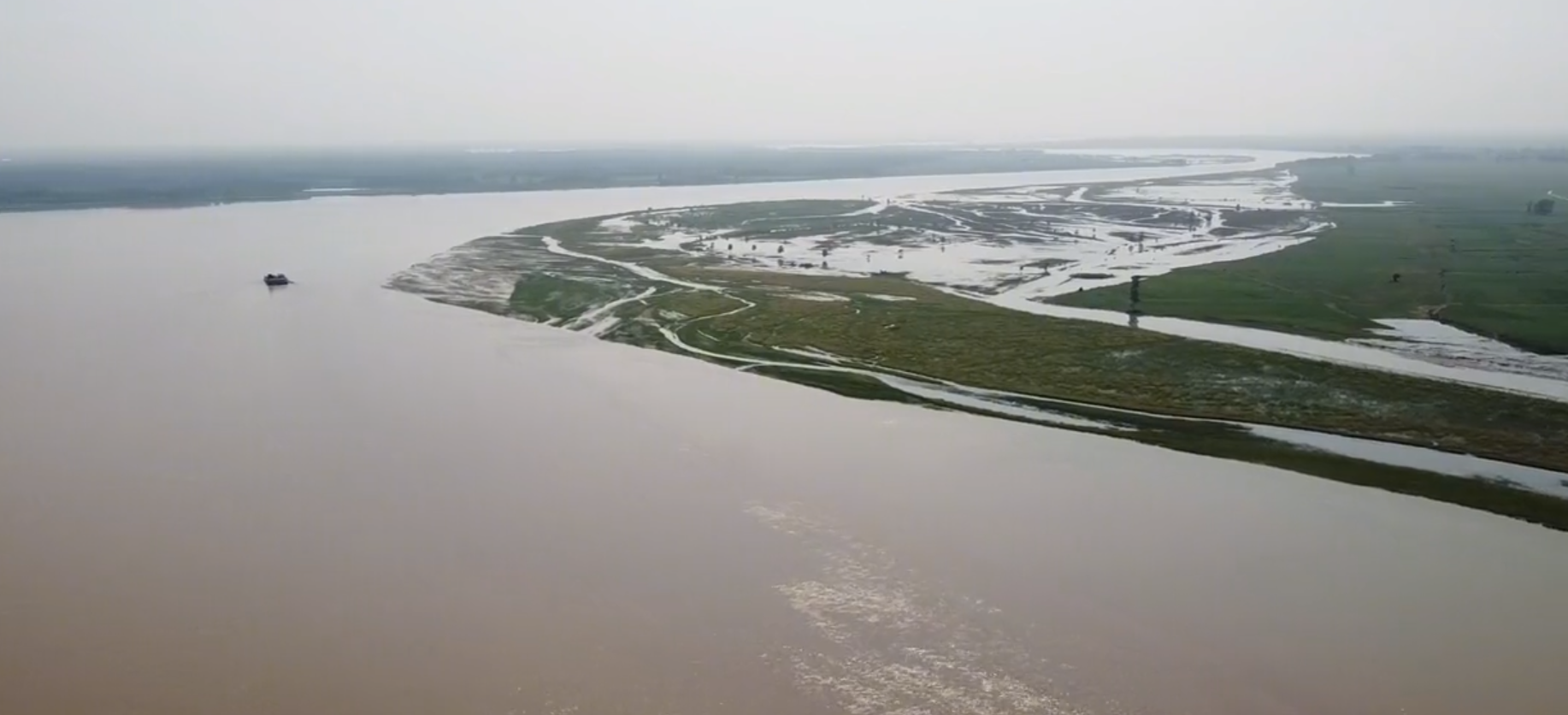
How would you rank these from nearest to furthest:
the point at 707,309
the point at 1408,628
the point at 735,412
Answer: the point at 1408,628 < the point at 735,412 < the point at 707,309

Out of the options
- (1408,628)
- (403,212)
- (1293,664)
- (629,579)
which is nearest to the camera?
(1293,664)

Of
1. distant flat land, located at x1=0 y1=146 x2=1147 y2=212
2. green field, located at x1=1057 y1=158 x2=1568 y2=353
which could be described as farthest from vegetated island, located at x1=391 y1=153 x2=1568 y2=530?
distant flat land, located at x1=0 y1=146 x2=1147 y2=212

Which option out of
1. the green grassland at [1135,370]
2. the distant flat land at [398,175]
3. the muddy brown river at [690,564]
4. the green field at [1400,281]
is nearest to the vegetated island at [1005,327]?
the green grassland at [1135,370]

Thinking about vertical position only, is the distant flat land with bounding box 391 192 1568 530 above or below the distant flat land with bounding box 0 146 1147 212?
below

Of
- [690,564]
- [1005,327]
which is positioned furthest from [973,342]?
[690,564]

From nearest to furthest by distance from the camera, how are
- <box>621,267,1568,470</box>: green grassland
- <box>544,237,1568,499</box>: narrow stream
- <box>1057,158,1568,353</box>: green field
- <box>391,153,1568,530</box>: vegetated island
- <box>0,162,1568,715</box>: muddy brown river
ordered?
<box>0,162,1568,715</box>: muddy brown river, <box>544,237,1568,499</box>: narrow stream, <box>391,153,1568,530</box>: vegetated island, <box>621,267,1568,470</box>: green grassland, <box>1057,158,1568,353</box>: green field

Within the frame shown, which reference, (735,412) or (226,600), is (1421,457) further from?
(226,600)

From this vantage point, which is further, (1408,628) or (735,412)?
(735,412)

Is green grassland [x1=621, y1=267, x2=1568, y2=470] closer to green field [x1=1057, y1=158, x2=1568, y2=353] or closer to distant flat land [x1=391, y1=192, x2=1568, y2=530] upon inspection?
distant flat land [x1=391, y1=192, x2=1568, y2=530]

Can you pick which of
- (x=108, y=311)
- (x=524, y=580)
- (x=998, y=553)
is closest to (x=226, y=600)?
(x=524, y=580)
